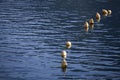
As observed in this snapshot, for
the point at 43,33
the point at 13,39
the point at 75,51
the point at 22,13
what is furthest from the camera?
the point at 22,13

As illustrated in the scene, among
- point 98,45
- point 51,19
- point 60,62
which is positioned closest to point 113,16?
point 51,19

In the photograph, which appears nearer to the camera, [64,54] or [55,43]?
[64,54]

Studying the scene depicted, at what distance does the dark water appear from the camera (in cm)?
3856

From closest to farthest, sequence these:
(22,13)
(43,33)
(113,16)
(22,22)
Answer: (43,33)
(22,22)
(113,16)
(22,13)

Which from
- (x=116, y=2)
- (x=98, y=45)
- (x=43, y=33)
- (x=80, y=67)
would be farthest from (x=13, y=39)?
(x=116, y=2)

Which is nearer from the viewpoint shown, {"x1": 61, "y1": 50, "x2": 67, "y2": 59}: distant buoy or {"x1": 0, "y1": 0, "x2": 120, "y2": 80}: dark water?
{"x1": 0, "y1": 0, "x2": 120, "y2": 80}: dark water

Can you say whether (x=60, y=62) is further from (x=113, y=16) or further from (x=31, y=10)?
(x=31, y=10)

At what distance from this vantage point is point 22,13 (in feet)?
246

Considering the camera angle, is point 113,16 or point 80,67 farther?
point 113,16

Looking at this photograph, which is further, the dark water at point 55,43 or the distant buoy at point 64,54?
the distant buoy at point 64,54

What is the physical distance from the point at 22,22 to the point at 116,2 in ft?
105

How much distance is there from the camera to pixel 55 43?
50375 mm

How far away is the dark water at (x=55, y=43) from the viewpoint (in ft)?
127

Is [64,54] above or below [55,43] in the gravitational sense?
below
